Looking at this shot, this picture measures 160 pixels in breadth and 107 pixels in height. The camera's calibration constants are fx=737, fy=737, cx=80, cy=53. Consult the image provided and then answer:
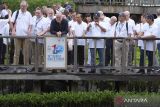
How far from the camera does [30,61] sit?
21531mm

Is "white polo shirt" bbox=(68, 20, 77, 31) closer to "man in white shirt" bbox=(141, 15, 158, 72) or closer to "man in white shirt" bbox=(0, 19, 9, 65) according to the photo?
"man in white shirt" bbox=(0, 19, 9, 65)

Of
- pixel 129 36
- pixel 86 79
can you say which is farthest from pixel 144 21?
pixel 86 79

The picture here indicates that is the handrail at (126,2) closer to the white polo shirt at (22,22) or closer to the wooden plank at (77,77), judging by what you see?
the white polo shirt at (22,22)

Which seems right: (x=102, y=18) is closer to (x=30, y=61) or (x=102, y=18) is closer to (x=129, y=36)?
(x=129, y=36)

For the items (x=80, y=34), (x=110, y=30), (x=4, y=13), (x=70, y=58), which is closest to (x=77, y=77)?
(x=70, y=58)

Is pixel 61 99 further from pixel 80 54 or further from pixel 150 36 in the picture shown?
pixel 150 36

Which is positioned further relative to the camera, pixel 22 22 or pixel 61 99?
pixel 22 22

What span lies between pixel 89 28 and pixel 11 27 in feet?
7.67

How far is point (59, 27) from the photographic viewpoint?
21234mm

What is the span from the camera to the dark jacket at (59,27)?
21203 millimetres

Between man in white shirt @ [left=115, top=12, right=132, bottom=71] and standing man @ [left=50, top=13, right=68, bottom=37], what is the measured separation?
1.56 m

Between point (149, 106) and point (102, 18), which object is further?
point (102, 18)

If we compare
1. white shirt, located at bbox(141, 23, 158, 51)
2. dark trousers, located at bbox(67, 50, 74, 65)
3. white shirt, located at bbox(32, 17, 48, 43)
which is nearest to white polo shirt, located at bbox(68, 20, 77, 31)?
white shirt, located at bbox(32, 17, 48, 43)

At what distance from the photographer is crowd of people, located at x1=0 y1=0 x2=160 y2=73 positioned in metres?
21.4
